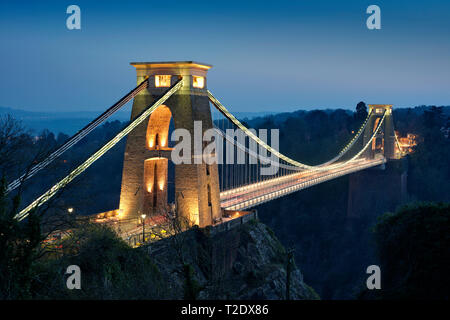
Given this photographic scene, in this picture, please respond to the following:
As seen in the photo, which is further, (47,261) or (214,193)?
(214,193)

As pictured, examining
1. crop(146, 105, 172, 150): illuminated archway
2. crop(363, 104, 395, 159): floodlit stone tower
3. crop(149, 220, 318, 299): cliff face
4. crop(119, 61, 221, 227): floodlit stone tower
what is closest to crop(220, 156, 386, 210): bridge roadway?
crop(149, 220, 318, 299): cliff face

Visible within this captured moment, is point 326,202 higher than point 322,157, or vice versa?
point 322,157

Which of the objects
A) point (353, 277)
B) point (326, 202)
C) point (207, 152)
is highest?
point (207, 152)

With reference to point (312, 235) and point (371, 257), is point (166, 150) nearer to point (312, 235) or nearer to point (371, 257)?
point (371, 257)

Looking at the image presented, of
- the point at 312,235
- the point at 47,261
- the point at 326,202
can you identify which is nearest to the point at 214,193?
the point at 47,261

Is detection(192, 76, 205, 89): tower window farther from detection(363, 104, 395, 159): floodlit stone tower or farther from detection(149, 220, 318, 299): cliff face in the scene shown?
detection(363, 104, 395, 159): floodlit stone tower
